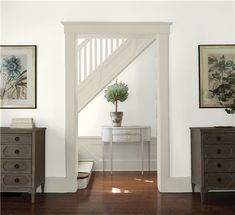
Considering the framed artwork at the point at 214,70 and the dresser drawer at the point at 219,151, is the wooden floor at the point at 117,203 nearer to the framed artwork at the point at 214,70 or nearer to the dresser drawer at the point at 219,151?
the dresser drawer at the point at 219,151

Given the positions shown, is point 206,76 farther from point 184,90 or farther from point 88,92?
point 88,92

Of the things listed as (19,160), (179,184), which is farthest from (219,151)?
(19,160)

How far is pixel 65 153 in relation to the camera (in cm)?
428

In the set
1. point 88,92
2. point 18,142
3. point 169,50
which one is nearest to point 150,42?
point 88,92

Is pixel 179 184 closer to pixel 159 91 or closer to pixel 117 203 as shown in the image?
pixel 117 203

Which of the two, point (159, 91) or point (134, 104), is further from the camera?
point (134, 104)

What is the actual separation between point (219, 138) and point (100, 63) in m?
3.06

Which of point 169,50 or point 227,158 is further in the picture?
point 169,50

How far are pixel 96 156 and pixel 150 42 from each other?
2.40 m

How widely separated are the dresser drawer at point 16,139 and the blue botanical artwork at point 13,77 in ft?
2.22

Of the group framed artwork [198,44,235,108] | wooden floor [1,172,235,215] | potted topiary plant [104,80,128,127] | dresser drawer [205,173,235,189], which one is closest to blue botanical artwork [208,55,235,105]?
framed artwork [198,44,235,108]

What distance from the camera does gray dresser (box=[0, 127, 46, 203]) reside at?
3764 mm

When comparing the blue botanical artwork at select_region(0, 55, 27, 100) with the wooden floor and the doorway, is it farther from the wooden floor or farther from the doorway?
the wooden floor

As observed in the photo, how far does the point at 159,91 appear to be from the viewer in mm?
4320
